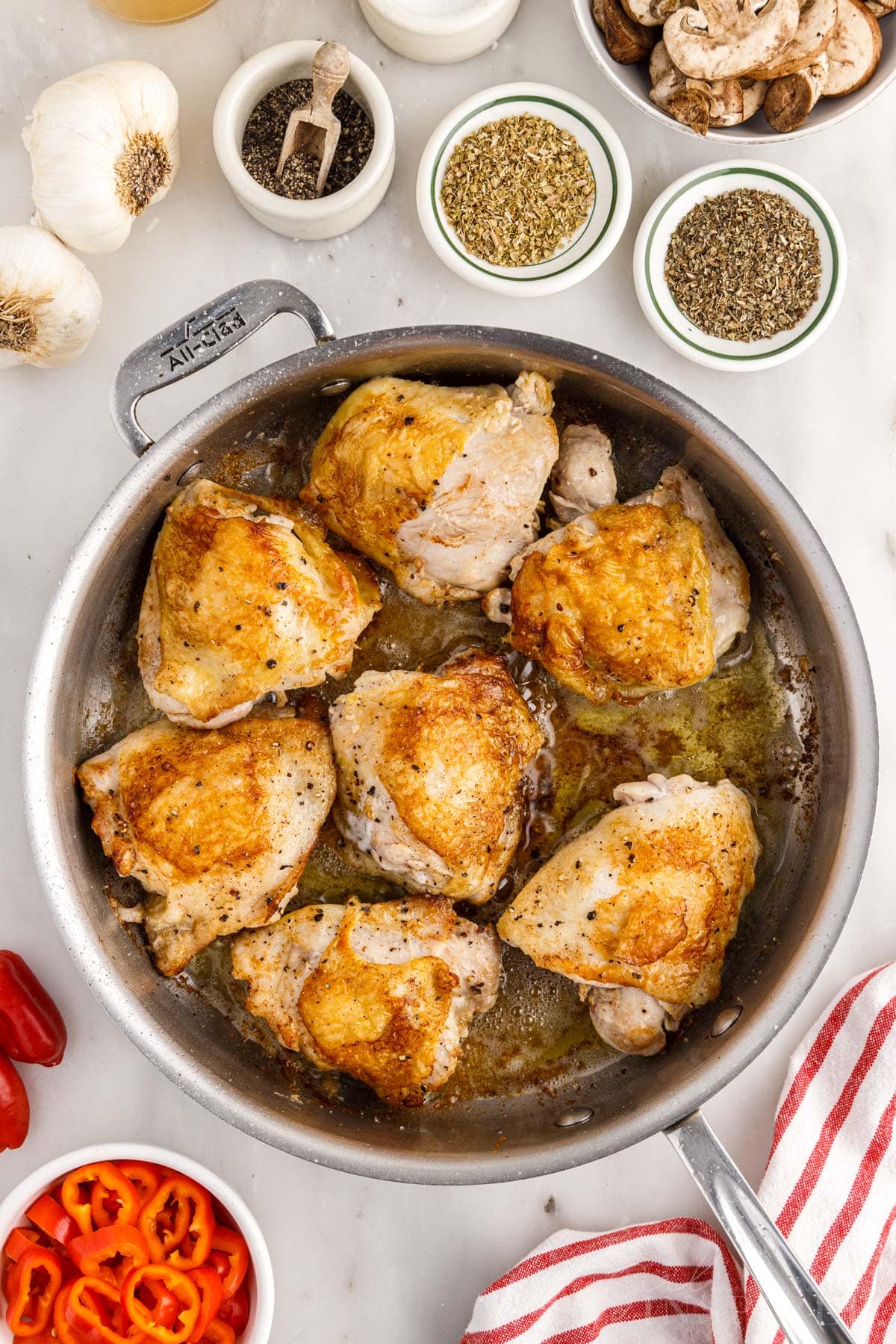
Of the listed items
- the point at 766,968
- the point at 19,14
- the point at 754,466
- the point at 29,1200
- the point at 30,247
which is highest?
the point at 19,14

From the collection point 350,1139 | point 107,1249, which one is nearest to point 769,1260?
point 350,1139

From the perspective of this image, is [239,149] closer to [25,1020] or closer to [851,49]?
[851,49]

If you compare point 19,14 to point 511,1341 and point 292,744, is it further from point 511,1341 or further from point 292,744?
point 511,1341

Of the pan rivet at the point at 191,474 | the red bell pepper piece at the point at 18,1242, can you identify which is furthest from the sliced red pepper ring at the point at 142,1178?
the pan rivet at the point at 191,474

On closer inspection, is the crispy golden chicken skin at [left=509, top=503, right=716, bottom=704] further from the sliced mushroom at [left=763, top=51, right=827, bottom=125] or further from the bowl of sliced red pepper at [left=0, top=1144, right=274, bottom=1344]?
the bowl of sliced red pepper at [left=0, top=1144, right=274, bottom=1344]

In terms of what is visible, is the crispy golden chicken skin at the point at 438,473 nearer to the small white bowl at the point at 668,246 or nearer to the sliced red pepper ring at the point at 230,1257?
the small white bowl at the point at 668,246

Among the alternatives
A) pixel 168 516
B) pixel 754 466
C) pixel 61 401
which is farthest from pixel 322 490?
pixel 754 466

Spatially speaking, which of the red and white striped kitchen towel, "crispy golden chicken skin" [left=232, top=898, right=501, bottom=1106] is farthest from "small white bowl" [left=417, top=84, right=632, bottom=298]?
the red and white striped kitchen towel
